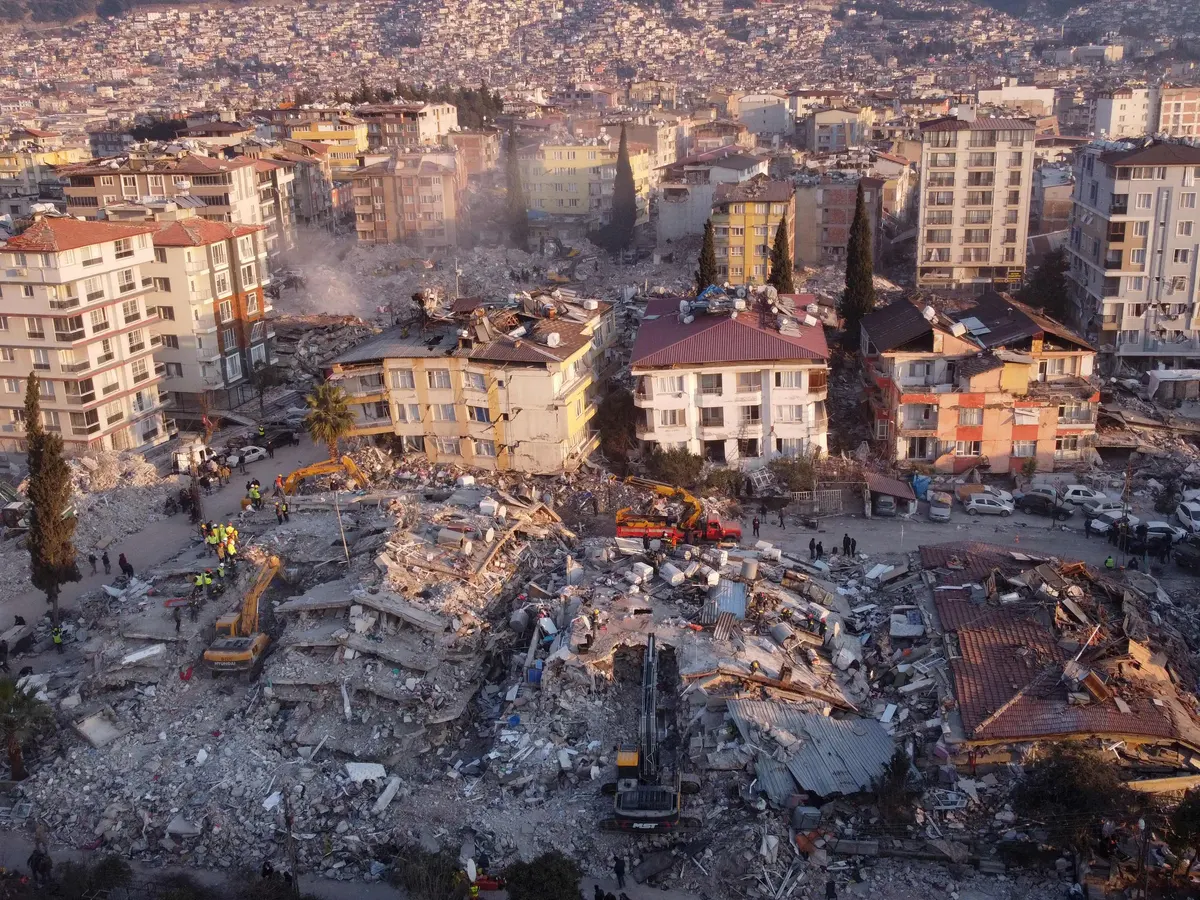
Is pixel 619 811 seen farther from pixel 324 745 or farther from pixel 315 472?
pixel 315 472

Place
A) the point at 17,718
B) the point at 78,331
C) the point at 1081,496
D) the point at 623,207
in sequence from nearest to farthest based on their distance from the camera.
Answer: the point at 17,718 → the point at 1081,496 → the point at 78,331 → the point at 623,207

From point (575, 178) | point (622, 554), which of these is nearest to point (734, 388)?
point (622, 554)

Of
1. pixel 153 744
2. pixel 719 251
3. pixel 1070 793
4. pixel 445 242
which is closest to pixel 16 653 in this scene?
pixel 153 744

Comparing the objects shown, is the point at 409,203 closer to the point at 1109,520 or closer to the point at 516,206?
the point at 516,206

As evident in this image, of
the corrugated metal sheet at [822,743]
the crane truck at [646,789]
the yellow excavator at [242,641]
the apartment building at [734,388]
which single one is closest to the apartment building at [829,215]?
the apartment building at [734,388]

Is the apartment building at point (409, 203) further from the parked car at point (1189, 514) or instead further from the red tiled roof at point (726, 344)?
the parked car at point (1189, 514)

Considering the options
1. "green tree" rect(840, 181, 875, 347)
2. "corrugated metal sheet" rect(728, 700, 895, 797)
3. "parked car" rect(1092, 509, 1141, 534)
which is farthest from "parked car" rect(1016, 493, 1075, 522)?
"corrugated metal sheet" rect(728, 700, 895, 797)
